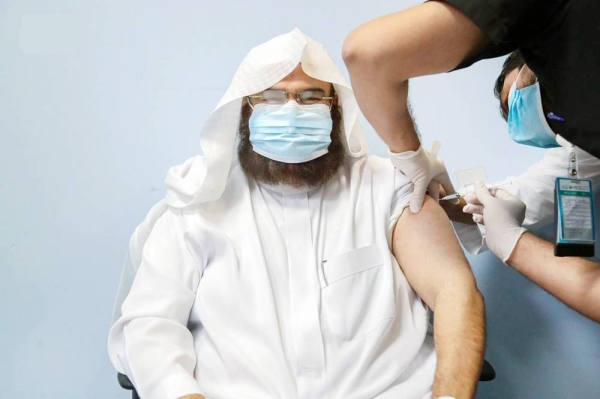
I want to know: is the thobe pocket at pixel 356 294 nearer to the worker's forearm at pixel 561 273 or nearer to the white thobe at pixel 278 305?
the white thobe at pixel 278 305

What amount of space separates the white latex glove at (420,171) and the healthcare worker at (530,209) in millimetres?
167

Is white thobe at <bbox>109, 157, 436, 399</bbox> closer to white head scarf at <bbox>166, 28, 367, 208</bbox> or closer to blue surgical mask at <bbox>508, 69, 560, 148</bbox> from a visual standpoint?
white head scarf at <bbox>166, 28, 367, 208</bbox>

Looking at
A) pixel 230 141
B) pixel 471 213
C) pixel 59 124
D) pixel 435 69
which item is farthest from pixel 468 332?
pixel 59 124

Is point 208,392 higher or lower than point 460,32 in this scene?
lower

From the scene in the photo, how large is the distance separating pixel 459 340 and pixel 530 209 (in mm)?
762

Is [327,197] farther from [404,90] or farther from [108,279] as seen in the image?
[108,279]

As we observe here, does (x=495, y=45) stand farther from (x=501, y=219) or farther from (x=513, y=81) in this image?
(x=501, y=219)

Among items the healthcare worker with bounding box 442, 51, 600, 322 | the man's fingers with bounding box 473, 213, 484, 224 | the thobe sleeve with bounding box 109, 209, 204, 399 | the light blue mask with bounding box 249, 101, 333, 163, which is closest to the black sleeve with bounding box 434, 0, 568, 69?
the healthcare worker with bounding box 442, 51, 600, 322

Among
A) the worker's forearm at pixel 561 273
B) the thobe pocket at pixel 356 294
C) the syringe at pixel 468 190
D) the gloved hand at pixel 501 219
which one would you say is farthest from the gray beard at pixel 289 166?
the worker's forearm at pixel 561 273

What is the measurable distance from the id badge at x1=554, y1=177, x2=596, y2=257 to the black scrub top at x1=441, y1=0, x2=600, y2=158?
1.21ft

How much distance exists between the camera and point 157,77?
2.31 meters

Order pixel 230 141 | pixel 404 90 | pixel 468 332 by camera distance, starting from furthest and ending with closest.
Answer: pixel 230 141
pixel 468 332
pixel 404 90

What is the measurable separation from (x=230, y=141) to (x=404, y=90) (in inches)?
26.8

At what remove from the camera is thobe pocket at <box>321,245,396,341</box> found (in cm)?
158
